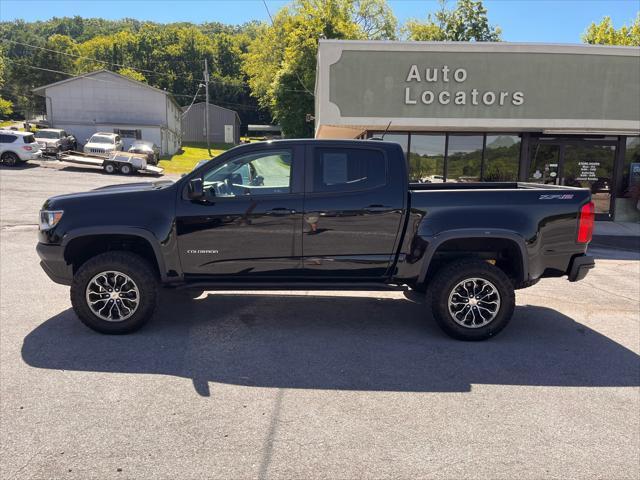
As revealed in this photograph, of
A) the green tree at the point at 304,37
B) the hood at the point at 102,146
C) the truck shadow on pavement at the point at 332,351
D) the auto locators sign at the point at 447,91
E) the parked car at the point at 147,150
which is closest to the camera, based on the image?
the truck shadow on pavement at the point at 332,351

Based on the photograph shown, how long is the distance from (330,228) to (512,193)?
5.99 feet

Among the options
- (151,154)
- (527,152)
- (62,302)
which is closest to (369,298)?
(62,302)

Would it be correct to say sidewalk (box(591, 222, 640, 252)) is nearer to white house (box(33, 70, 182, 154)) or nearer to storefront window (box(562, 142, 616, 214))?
storefront window (box(562, 142, 616, 214))

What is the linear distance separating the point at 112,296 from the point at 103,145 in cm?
2597

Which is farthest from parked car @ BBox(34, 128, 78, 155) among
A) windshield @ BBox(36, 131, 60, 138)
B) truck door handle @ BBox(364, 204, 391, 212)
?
truck door handle @ BBox(364, 204, 391, 212)

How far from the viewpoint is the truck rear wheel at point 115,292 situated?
4.88 metres

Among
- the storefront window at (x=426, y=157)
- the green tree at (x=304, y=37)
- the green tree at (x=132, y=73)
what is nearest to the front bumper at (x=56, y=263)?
the storefront window at (x=426, y=157)

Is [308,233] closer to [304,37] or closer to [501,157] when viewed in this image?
[501,157]

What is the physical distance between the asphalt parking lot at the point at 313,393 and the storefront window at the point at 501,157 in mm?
9296

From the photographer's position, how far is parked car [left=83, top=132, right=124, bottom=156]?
27.8 metres

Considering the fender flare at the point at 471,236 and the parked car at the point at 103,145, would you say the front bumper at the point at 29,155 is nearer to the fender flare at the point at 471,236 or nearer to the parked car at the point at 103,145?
the parked car at the point at 103,145

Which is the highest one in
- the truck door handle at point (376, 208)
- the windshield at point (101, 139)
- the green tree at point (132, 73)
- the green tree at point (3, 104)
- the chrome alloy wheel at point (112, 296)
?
the green tree at point (132, 73)

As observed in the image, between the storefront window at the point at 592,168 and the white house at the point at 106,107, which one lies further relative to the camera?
the white house at the point at 106,107

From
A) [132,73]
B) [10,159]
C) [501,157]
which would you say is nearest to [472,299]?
[501,157]
